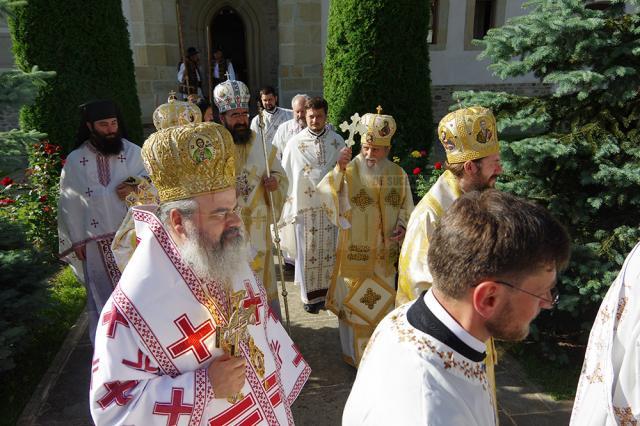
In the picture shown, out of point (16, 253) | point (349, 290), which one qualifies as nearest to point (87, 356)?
point (16, 253)

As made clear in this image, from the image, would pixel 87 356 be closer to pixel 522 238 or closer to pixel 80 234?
pixel 80 234

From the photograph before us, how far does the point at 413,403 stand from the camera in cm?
128

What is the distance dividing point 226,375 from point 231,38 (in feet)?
54.3

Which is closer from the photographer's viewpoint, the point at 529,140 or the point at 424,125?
the point at 529,140

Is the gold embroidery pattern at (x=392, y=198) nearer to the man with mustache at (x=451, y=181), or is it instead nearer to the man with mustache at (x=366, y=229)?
the man with mustache at (x=366, y=229)

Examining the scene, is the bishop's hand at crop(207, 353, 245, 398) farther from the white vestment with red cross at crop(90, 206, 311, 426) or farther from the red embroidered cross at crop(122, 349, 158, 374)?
the red embroidered cross at crop(122, 349, 158, 374)

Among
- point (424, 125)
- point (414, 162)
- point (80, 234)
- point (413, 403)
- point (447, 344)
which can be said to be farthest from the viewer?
point (424, 125)

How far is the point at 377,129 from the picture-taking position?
4207mm

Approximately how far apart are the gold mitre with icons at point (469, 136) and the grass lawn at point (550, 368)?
7.17ft

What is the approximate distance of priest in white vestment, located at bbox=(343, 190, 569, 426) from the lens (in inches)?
52.3

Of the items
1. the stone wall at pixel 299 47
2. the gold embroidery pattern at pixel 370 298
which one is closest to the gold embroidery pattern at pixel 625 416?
the gold embroidery pattern at pixel 370 298

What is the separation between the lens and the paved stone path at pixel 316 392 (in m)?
3.74

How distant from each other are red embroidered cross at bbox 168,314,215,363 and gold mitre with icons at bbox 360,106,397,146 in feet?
8.60

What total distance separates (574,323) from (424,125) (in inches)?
184
